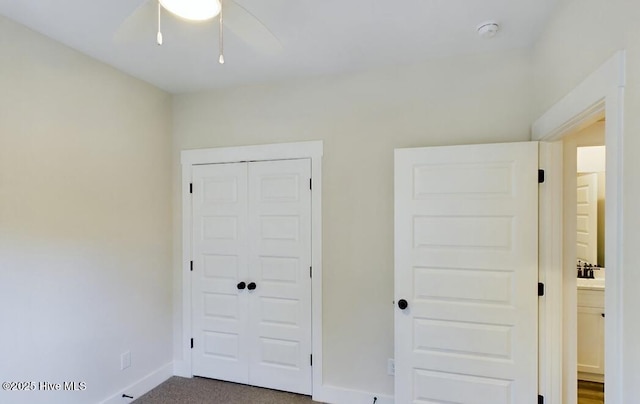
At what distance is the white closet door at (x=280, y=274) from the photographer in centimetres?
267

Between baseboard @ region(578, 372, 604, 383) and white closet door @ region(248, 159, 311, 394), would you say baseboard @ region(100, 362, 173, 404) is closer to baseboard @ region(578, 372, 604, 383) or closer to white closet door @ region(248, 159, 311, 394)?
white closet door @ region(248, 159, 311, 394)

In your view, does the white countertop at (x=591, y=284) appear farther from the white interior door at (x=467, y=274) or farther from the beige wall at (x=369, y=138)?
the beige wall at (x=369, y=138)

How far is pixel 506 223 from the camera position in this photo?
208 cm

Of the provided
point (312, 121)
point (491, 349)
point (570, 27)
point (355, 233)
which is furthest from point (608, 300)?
point (312, 121)

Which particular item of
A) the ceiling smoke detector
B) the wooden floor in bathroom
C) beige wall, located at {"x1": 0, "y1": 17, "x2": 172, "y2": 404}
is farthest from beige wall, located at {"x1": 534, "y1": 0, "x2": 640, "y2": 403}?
beige wall, located at {"x1": 0, "y1": 17, "x2": 172, "y2": 404}

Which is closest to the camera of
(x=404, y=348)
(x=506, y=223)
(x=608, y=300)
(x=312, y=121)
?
(x=608, y=300)

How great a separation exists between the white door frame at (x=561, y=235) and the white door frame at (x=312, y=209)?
1.51m

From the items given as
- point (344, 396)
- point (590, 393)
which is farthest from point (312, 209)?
point (590, 393)

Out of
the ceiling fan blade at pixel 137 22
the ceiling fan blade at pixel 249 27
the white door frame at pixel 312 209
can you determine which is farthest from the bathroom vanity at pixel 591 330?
the ceiling fan blade at pixel 137 22

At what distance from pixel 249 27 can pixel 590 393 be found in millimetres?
3759

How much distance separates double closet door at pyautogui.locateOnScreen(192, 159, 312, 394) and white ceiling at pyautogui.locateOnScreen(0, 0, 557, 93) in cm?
81

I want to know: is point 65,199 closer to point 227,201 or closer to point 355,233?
point 227,201

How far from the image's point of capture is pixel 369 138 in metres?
2.53

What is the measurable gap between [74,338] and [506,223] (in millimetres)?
2922
